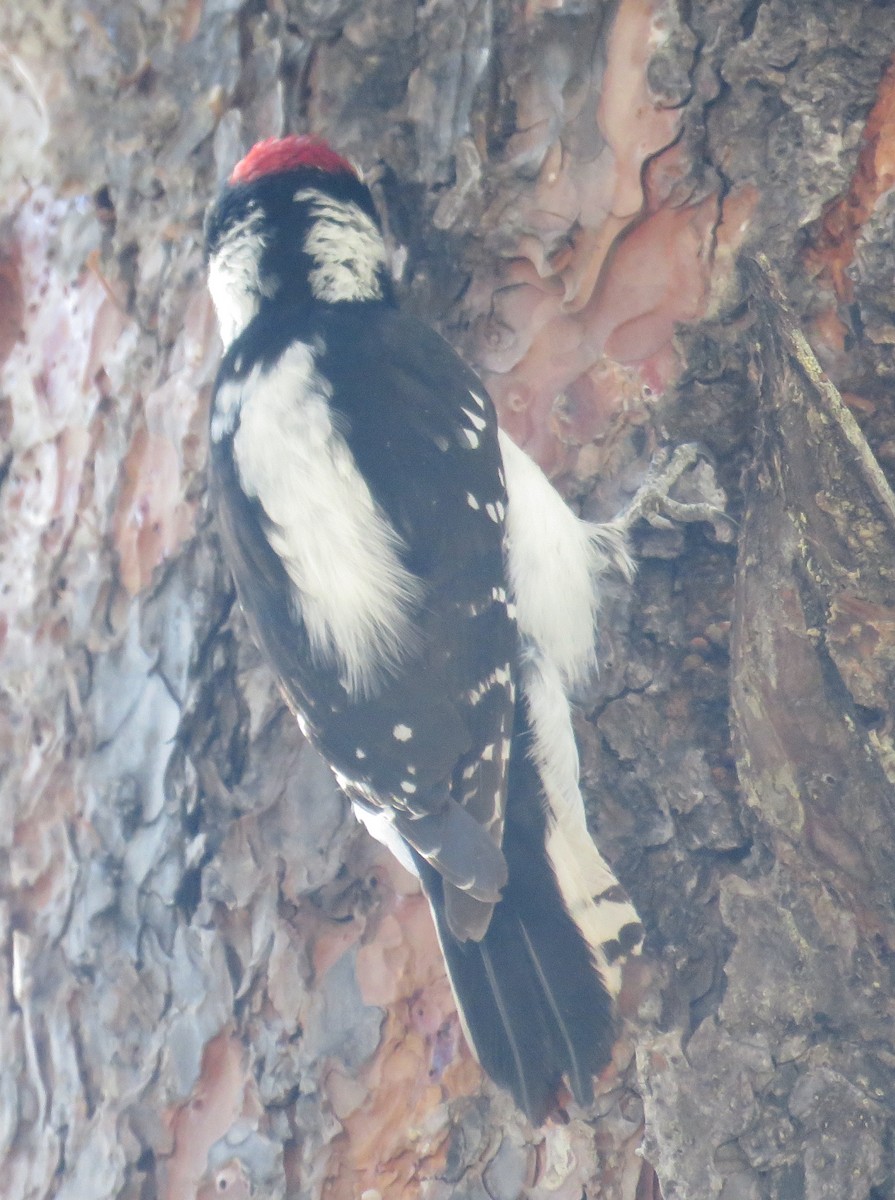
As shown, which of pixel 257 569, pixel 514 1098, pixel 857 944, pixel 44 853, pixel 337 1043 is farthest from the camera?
pixel 44 853

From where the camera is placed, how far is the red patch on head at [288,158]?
197 cm

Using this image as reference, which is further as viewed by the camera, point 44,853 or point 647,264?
point 44,853

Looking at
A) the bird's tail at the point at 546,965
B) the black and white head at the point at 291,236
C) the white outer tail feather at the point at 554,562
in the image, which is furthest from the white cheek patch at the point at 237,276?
the bird's tail at the point at 546,965

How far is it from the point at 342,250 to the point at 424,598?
0.76m

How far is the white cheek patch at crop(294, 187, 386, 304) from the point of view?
2.08 m

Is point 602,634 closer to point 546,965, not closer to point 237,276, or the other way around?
point 546,965

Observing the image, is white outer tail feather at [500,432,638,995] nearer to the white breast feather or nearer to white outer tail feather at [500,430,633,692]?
white outer tail feather at [500,430,633,692]

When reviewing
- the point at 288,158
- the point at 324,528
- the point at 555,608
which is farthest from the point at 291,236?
the point at 555,608

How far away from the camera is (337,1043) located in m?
1.80

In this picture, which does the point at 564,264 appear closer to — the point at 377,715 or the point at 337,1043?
the point at 377,715

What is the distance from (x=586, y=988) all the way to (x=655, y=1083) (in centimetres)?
17

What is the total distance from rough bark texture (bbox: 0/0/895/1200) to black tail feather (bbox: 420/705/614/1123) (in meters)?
0.06

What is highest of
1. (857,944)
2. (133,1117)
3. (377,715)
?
(377,715)

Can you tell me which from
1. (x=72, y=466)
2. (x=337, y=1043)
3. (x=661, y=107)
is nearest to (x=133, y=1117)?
(x=337, y=1043)
